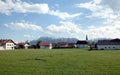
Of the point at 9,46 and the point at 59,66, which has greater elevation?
the point at 9,46

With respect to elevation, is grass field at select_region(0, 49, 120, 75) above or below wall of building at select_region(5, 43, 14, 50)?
below

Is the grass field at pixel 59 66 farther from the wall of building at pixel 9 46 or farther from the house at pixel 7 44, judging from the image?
the wall of building at pixel 9 46

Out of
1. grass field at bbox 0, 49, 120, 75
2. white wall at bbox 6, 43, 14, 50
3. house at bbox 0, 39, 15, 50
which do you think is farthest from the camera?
white wall at bbox 6, 43, 14, 50

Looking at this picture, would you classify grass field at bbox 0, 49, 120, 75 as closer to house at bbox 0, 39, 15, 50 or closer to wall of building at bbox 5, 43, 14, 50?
house at bbox 0, 39, 15, 50

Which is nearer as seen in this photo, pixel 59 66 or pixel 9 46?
pixel 59 66

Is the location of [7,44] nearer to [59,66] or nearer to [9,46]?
[9,46]

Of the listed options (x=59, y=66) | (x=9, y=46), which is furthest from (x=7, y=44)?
(x=59, y=66)

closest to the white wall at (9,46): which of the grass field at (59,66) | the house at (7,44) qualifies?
the house at (7,44)

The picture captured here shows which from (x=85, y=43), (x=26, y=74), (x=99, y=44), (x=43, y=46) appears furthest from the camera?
(x=85, y=43)

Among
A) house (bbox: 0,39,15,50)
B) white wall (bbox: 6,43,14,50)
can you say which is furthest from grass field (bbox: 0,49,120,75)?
white wall (bbox: 6,43,14,50)

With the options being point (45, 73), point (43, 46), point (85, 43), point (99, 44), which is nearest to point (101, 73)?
point (45, 73)

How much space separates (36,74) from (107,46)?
108806 millimetres

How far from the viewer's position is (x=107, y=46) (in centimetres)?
12506

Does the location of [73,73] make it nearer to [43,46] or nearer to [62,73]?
[62,73]
